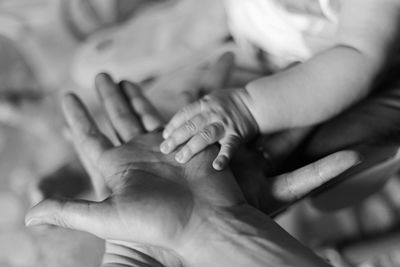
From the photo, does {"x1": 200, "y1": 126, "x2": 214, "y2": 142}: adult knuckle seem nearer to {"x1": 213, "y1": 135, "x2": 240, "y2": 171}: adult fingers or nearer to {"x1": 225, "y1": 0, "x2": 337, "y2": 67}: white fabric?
{"x1": 213, "y1": 135, "x2": 240, "y2": 171}: adult fingers

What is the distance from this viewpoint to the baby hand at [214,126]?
1.54ft

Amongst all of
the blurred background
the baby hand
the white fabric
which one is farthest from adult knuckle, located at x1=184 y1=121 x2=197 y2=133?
the white fabric

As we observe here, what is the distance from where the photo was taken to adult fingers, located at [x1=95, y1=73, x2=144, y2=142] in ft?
1.78

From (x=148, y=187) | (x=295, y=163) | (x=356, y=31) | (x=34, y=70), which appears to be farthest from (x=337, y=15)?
(x=34, y=70)

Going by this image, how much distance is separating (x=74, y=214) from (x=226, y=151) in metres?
0.14

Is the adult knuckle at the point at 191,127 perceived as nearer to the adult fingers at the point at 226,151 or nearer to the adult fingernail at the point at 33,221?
the adult fingers at the point at 226,151

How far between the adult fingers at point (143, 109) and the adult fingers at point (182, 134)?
68 mm

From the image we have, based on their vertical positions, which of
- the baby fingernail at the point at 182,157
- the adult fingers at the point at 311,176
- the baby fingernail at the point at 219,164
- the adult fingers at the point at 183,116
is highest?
the adult fingers at the point at 183,116

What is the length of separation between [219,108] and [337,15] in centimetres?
20

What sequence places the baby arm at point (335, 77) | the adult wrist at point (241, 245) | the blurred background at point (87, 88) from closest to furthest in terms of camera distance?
the adult wrist at point (241, 245)
the baby arm at point (335, 77)
the blurred background at point (87, 88)

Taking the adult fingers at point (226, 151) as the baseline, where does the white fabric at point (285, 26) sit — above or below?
above

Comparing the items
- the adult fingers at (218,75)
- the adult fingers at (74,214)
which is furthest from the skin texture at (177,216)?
the adult fingers at (218,75)

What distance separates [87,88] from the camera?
0.78 metres

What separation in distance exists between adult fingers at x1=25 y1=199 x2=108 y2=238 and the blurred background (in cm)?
21
